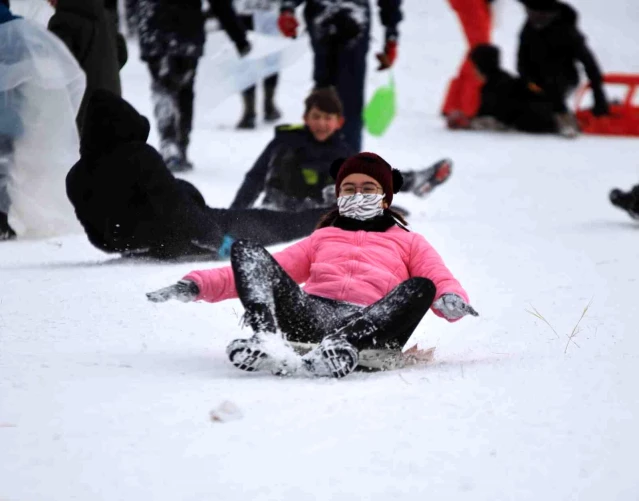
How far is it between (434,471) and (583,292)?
2536 mm

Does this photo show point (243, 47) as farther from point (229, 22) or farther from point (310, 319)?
point (310, 319)

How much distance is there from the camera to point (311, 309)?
132 inches

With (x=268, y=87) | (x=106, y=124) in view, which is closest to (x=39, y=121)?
(x=106, y=124)

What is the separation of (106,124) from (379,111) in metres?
5.35

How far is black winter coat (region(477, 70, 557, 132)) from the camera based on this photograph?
1124cm

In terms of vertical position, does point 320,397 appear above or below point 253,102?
above

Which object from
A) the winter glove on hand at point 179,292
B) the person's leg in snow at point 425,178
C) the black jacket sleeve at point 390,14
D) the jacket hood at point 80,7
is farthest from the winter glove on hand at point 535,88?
the winter glove on hand at point 179,292

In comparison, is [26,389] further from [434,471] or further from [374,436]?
[434,471]

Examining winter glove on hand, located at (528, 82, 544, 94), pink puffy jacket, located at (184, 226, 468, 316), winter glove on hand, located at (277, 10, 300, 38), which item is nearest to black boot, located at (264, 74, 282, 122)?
winter glove on hand, located at (528, 82, 544, 94)

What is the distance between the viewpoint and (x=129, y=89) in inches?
487

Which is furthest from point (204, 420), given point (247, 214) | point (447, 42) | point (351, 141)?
point (447, 42)

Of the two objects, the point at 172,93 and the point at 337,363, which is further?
the point at 172,93

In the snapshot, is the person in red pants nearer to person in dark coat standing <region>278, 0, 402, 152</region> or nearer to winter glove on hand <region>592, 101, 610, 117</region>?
winter glove on hand <region>592, 101, 610, 117</region>

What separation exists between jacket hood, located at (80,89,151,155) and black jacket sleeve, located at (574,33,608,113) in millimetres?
6831
